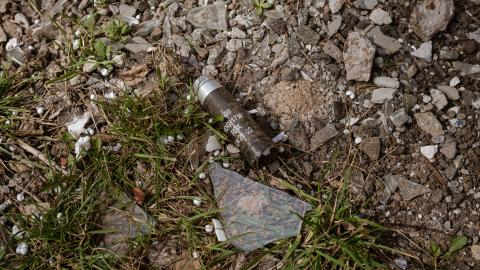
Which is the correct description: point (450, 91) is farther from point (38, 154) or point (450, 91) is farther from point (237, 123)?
point (38, 154)

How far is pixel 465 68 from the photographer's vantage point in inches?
130

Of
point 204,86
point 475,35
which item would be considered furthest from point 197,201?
point 475,35

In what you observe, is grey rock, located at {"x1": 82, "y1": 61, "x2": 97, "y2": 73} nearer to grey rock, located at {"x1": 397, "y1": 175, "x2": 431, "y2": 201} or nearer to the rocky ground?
the rocky ground

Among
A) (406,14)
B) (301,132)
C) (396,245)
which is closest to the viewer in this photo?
(396,245)

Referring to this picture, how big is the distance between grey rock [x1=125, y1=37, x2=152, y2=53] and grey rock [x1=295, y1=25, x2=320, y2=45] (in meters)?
0.96

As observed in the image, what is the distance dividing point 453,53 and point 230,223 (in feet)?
5.55

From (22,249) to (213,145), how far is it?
120 centimetres

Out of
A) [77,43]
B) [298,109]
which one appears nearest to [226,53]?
[298,109]

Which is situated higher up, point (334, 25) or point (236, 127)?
point (334, 25)

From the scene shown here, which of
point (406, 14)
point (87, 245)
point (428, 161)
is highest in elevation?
point (406, 14)

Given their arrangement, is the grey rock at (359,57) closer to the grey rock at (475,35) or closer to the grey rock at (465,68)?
the grey rock at (465,68)

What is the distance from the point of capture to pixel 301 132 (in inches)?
127

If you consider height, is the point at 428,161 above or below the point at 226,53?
below

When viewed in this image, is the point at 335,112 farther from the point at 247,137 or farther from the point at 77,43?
the point at 77,43
